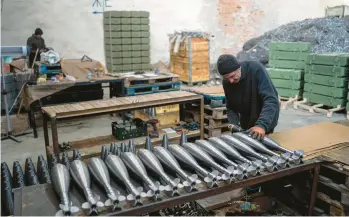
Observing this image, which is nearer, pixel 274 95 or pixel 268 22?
pixel 274 95

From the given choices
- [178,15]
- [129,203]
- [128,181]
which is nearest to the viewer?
[129,203]

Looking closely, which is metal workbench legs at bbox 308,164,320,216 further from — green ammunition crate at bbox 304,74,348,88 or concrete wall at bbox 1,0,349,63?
concrete wall at bbox 1,0,349,63

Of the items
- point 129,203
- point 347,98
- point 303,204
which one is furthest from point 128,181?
point 347,98

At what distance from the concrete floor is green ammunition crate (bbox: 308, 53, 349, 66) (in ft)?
3.96

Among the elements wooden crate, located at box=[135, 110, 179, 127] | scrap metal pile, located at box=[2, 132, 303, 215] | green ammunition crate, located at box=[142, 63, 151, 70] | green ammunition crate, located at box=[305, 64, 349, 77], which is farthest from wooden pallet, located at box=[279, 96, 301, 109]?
scrap metal pile, located at box=[2, 132, 303, 215]

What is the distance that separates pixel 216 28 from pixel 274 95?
404 inches

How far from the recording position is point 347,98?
7.53 metres

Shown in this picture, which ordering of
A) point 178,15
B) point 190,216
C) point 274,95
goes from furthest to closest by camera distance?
point 178,15
point 274,95
point 190,216

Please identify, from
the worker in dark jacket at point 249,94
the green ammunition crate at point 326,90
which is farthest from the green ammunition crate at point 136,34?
the worker in dark jacket at point 249,94

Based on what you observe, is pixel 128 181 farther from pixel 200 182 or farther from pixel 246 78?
pixel 246 78

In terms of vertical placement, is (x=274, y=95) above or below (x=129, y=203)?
above

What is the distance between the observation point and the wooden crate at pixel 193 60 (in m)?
10.2

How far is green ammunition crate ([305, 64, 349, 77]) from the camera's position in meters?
7.44

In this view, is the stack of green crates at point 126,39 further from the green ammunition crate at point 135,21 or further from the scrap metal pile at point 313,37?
the scrap metal pile at point 313,37
